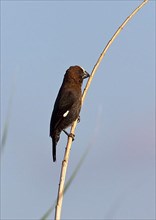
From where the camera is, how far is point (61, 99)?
6930 millimetres

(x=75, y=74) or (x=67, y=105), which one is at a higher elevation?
(x=75, y=74)

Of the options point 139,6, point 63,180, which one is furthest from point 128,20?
point 63,180

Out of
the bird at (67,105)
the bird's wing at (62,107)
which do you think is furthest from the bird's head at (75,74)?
the bird's wing at (62,107)

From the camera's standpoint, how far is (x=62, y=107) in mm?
6875

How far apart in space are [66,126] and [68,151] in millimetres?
3466

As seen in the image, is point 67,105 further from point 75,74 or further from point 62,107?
point 75,74

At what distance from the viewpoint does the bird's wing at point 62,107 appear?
22.3 ft

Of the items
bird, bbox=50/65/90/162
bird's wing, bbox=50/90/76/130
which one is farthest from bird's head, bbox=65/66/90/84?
bird's wing, bbox=50/90/76/130

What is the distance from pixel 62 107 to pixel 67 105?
11cm

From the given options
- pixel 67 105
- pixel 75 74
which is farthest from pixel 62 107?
pixel 75 74

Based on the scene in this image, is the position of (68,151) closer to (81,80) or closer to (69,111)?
(69,111)

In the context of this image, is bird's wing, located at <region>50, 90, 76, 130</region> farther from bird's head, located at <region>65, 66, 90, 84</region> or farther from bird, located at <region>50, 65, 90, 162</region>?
bird's head, located at <region>65, 66, 90, 84</region>

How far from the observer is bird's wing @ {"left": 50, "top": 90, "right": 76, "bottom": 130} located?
22.3 ft

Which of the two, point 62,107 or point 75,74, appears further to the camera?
point 75,74
